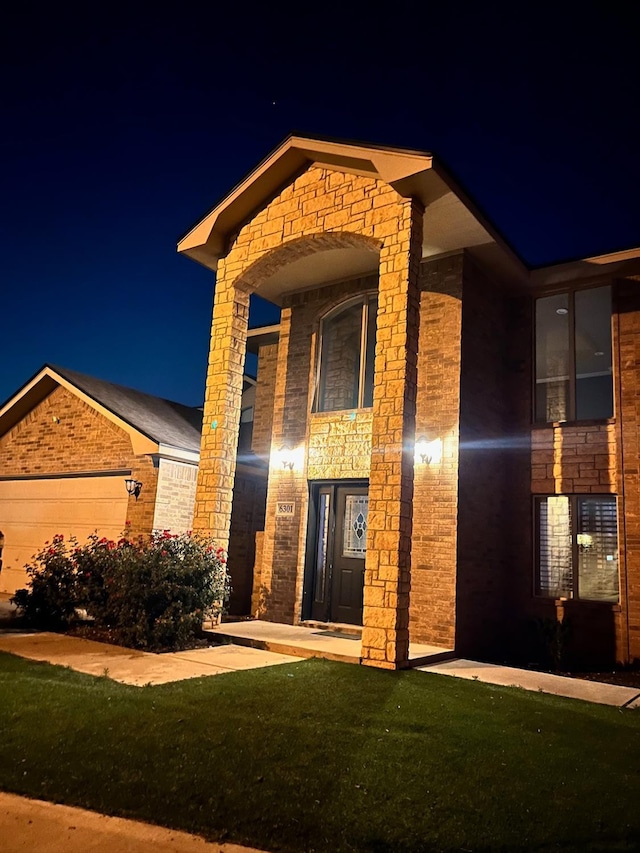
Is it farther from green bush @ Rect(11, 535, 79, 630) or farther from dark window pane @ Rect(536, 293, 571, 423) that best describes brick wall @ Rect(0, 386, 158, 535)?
dark window pane @ Rect(536, 293, 571, 423)

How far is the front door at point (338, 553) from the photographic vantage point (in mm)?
10375

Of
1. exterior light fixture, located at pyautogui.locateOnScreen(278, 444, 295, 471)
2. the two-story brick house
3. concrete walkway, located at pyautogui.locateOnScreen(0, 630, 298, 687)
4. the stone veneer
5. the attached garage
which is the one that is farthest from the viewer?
the attached garage

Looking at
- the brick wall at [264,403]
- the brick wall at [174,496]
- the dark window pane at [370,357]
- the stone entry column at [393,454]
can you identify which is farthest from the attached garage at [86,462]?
the stone entry column at [393,454]

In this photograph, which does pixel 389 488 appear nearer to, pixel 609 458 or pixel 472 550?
pixel 472 550

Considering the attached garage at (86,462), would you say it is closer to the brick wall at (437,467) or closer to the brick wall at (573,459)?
the brick wall at (437,467)

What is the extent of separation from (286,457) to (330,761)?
7270 mm

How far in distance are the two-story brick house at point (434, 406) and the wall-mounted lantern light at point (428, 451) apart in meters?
0.03

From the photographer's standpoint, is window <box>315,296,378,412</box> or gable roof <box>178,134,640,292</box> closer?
gable roof <box>178,134,640,292</box>

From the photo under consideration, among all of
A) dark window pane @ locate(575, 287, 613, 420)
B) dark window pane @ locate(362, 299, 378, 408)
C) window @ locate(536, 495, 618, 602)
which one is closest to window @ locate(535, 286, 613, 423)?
dark window pane @ locate(575, 287, 613, 420)

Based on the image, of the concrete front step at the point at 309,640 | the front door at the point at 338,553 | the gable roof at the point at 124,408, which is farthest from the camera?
the gable roof at the point at 124,408

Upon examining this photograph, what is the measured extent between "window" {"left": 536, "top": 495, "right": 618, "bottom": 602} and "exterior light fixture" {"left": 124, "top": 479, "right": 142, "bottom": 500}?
7.41 meters

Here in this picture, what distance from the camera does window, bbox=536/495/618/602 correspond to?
9.53 metres

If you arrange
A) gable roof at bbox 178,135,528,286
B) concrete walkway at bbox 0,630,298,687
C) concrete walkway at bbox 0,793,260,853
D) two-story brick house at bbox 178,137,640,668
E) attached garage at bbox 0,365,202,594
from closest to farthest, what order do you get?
concrete walkway at bbox 0,793,260,853 < concrete walkway at bbox 0,630,298,687 < gable roof at bbox 178,135,528,286 < two-story brick house at bbox 178,137,640,668 < attached garage at bbox 0,365,202,594

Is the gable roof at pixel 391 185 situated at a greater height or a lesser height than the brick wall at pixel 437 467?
greater
